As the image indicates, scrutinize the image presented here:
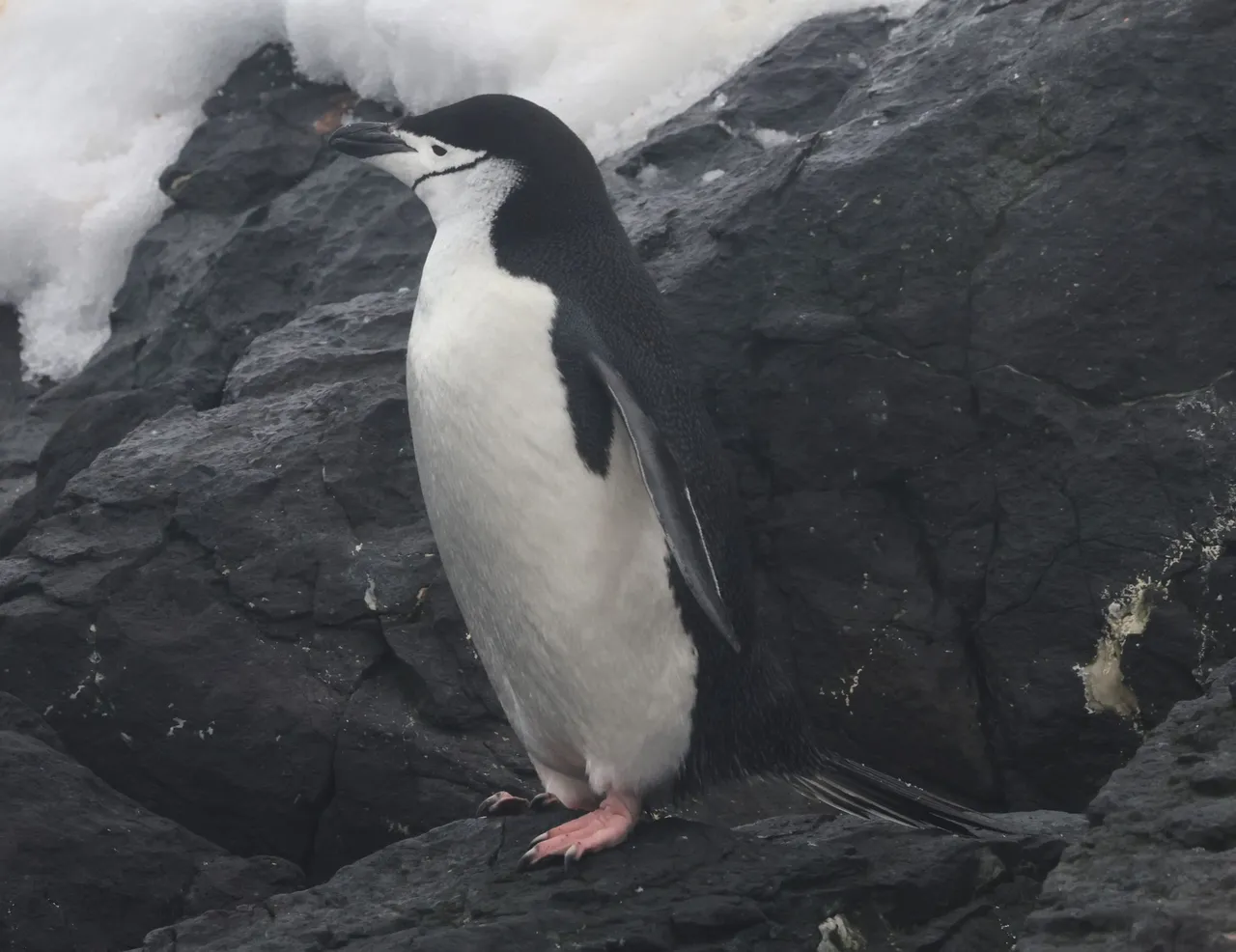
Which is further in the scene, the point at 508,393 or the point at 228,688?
the point at 228,688

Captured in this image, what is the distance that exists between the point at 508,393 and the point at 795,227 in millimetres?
1145

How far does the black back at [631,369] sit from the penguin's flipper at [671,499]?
5 centimetres

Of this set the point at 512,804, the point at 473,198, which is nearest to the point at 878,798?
the point at 512,804

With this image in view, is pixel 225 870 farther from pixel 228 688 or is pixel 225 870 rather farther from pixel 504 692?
pixel 504 692

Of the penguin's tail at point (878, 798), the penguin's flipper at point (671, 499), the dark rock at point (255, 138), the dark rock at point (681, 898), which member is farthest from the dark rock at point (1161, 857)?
the dark rock at point (255, 138)

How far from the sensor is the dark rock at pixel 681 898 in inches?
90.4

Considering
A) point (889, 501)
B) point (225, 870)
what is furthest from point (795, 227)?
point (225, 870)

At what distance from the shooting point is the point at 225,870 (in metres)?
3.13

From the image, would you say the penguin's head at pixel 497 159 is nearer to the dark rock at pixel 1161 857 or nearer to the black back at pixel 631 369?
the black back at pixel 631 369

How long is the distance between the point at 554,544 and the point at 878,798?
739mm

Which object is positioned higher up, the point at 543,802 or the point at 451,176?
the point at 451,176

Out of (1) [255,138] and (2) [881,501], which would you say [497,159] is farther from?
(1) [255,138]

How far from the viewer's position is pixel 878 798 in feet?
9.11

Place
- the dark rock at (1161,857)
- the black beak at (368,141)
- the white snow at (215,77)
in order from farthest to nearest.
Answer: the white snow at (215,77) < the black beak at (368,141) < the dark rock at (1161,857)
